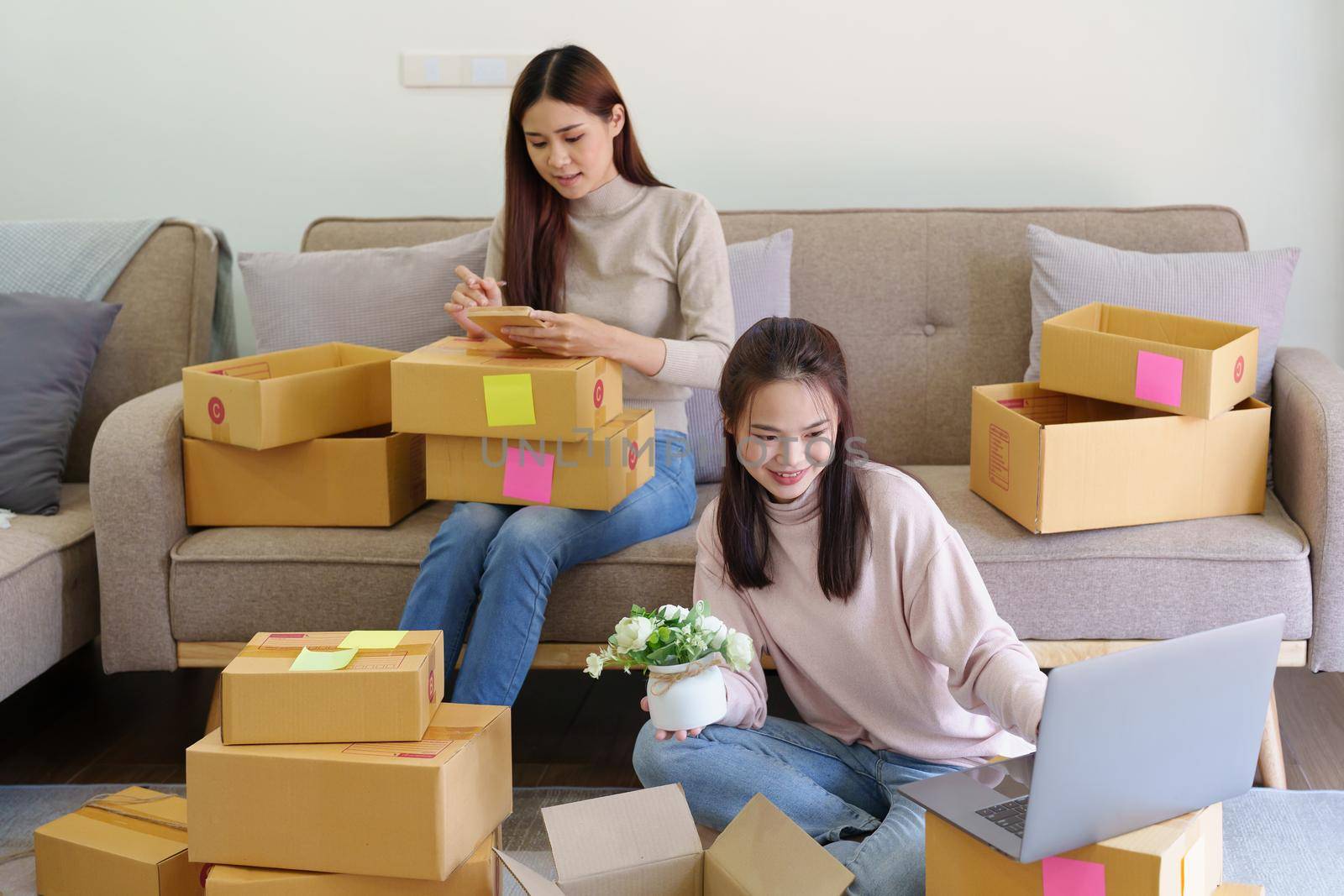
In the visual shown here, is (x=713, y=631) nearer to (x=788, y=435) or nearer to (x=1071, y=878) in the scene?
(x=788, y=435)

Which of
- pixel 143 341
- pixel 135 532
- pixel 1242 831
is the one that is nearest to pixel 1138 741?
pixel 1242 831

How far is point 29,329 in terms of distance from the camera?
2225 millimetres

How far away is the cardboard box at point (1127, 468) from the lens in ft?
5.98

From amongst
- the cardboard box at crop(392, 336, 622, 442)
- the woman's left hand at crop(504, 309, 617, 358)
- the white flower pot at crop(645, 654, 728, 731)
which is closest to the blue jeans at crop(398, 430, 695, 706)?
the cardboard box at crop(392, 336, 622, 442)

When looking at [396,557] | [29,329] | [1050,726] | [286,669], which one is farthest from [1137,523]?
[29,329]

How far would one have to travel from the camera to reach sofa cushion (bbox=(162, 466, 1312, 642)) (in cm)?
184

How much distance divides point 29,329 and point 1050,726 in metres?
1.97

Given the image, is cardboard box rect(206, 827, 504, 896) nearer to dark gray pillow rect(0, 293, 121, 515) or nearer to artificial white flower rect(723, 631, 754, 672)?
artificial white flower rect(723, 631, 754, 672)

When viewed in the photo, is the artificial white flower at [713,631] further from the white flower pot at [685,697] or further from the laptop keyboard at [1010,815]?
the laptop keyboard at [1010,815]

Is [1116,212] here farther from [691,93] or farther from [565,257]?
[565,257]

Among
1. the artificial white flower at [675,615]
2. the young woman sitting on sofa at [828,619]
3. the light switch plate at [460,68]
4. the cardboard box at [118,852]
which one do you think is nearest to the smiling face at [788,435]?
the young woman sitting on sofa at [828,619]

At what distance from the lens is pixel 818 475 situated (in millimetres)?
1522

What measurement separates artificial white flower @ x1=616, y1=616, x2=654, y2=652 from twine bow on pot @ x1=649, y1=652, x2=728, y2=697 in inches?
1.8

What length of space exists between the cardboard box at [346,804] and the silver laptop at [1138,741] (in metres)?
0.50
